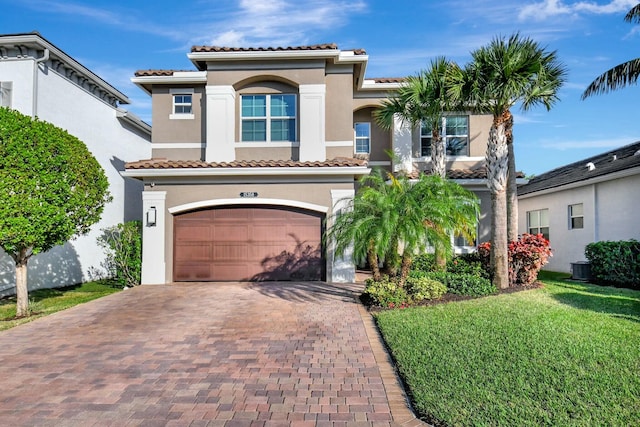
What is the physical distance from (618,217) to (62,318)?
629 inches

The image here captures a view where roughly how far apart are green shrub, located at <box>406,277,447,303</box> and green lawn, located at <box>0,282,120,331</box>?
8.48 meters

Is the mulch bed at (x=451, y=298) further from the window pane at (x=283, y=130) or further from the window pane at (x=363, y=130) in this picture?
the window pane at (x=363, y=130)

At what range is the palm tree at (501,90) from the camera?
1019 cm

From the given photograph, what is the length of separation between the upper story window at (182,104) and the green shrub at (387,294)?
9.84m

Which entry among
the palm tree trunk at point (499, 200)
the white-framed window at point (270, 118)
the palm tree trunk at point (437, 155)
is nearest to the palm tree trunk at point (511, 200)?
the palm tree trunk at point (499, 200)

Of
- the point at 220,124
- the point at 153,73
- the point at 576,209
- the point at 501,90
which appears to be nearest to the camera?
the point at 501,90

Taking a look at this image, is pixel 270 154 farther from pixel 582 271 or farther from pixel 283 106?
pixel 582 271

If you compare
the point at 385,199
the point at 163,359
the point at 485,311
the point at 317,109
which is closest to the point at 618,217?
the point at 485,311

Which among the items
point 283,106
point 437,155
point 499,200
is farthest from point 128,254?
point 499,200

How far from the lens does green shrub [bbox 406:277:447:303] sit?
9.39m

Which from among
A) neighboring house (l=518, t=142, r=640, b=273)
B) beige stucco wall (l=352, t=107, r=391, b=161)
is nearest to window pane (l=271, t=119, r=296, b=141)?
beige stucco wall (l=352, t=107, r=391, b=161)

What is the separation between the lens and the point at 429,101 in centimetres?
1317

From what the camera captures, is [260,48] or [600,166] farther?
[600,166]

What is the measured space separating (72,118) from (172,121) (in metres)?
3.30
